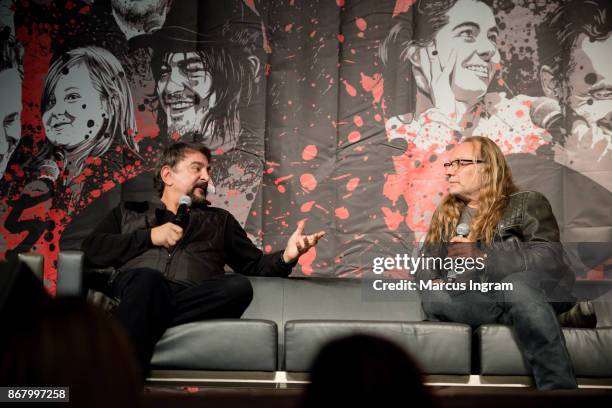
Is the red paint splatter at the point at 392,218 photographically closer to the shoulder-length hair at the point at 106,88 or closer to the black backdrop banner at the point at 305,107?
the black backdrop banner at the point at 305,107

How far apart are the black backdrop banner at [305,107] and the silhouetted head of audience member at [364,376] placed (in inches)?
106


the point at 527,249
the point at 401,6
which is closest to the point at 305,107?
the point at 401,6

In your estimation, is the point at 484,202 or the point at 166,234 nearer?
the point at 166,234

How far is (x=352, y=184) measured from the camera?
3.34m

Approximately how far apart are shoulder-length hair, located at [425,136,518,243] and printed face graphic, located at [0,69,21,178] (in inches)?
86.6

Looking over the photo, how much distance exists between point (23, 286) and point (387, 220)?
2474 mm

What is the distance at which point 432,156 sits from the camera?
10.9ft

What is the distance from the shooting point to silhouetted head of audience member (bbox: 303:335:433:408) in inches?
24.1

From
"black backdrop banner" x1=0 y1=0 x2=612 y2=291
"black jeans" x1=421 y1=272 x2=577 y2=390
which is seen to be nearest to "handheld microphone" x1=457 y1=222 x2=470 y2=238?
"black jeans" x1=421 y1=272 x2=577 y2=390

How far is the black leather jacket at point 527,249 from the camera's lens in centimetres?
253

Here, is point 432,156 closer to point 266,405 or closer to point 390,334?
point 390,334

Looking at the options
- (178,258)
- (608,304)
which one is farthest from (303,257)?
(608,304)

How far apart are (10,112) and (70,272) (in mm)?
1373

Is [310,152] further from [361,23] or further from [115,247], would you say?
[115,247]
